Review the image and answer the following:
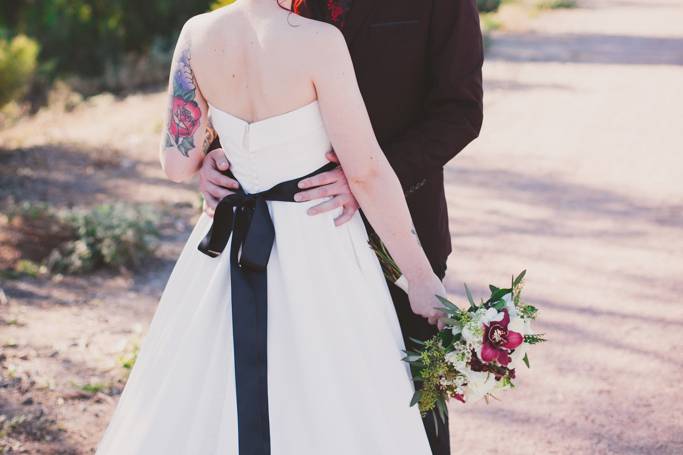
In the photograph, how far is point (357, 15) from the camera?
2.38 meters

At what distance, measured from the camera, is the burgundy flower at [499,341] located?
83.6 inches

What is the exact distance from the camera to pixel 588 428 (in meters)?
3.62

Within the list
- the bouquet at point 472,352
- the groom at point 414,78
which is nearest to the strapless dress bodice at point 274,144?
the groom at point 414,78

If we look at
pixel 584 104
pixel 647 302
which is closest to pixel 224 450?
pixel 647 302

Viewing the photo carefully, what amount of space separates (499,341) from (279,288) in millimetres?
567

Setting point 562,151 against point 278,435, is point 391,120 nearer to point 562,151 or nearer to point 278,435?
point 278,435

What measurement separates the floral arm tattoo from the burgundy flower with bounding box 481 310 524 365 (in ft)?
3.08

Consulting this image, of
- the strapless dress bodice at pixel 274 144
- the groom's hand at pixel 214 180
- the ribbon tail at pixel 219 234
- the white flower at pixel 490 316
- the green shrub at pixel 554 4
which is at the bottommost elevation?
the green shrub at pixel 554 4

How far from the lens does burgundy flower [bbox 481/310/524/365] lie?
6.97 feet

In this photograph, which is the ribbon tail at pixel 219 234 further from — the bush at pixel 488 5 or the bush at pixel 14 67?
the bush at pixel 488 5

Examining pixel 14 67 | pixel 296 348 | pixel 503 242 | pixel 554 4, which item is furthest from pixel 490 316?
pixel 554 4

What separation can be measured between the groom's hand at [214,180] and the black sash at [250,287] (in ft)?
0.15

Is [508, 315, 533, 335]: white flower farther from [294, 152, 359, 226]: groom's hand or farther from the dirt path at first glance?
the dirt path

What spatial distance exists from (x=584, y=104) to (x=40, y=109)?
7.00 metres
